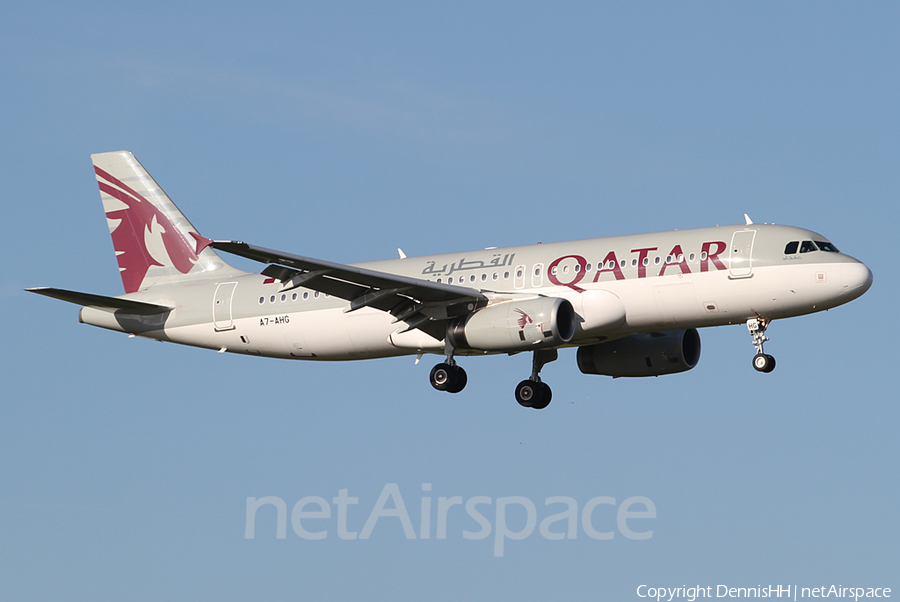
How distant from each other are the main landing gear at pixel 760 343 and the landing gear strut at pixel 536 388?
813 cm

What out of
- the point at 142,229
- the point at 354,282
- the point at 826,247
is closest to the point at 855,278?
the point at 826,247

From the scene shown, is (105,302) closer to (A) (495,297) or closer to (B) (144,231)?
(B) (144,231)

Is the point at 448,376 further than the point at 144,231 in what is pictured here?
No

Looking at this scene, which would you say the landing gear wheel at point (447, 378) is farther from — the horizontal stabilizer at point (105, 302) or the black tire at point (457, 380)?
the horizontal stabilizer at point (105, 302)

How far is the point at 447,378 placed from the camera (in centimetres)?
4103

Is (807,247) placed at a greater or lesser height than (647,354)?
greater

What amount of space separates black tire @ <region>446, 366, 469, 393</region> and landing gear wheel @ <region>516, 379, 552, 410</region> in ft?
11.5

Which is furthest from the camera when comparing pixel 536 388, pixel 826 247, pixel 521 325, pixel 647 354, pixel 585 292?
pixel 536 388

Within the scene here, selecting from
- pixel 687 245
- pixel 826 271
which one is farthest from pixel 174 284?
pixel 826 271

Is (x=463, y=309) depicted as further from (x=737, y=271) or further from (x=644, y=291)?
(x=737, y=271)

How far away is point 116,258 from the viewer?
48625 millimetres

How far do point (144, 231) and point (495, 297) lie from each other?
51.2 feet

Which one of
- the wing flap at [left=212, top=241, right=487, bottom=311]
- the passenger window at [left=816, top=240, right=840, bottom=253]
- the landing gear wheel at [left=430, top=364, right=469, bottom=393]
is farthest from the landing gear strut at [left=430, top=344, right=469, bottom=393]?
the passenger window at [left=816, top=240, right=840, bottom=253]

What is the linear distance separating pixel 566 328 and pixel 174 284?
15.9 metres
